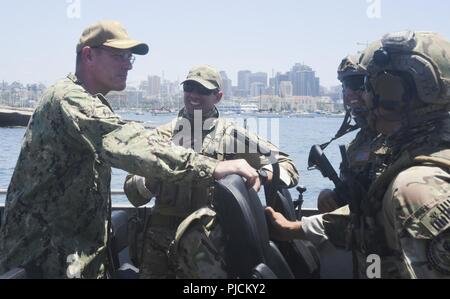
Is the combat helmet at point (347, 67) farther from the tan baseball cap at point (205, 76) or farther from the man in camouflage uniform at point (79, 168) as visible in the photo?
the man in camouflage uniform at point (79, 168)

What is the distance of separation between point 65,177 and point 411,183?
1355mm

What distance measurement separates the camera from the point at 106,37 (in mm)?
2305

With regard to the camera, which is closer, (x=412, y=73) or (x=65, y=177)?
(x=412, y=73)

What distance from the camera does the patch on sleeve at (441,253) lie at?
61.6 inches

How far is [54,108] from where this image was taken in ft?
6.80

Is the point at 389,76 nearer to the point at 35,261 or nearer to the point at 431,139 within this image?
the point at 431,139

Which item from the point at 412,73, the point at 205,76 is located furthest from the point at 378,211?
the point at 205,76

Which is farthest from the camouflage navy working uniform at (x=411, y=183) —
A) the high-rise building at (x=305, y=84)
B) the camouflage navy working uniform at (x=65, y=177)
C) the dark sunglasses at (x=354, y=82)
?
the high-rise building at (x=305, y=84)

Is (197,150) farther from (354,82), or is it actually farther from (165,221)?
(354,82)

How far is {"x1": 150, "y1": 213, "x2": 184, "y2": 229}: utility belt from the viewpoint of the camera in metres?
3.20

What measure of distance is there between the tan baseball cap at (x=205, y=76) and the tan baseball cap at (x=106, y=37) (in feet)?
4.07

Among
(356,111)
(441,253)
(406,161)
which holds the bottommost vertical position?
(441,253)

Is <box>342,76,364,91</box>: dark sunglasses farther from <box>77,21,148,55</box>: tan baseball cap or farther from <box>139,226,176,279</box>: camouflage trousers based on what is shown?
<box>77,21,148,55</box>: tan baseball cap
